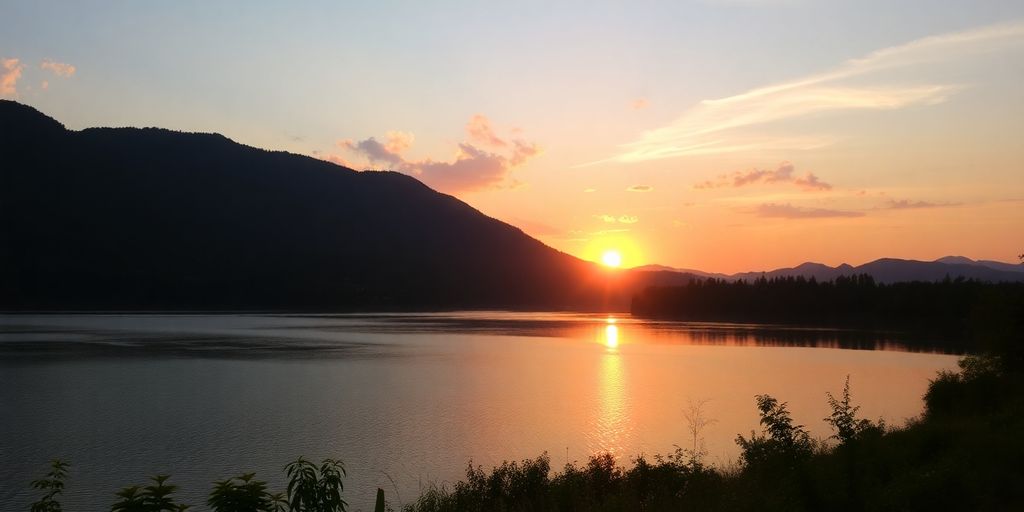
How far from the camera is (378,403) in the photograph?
117 feet

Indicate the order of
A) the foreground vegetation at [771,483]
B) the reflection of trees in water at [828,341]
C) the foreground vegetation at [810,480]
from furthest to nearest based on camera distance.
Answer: the reflection of trees in water at [828,341] < the foreground vegetation at [810,480] < the foreground vegetation at [771,483]

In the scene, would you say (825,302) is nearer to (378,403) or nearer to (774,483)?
(378,403)

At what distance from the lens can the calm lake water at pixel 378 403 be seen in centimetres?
2302

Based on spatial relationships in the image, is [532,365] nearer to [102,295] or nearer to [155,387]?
[155,387]

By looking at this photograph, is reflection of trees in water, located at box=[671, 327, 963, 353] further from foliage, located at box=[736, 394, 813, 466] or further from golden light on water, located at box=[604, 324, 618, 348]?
foliage, located at box=[736, 394, 813, 466]

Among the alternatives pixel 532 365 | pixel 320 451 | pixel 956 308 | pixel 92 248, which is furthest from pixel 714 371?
pixel 92 248

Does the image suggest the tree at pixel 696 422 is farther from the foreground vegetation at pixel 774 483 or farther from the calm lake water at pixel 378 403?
the foreground vegetation at pixel 774 483

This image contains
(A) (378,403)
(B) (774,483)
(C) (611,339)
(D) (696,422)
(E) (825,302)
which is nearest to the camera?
(B) (774,483)

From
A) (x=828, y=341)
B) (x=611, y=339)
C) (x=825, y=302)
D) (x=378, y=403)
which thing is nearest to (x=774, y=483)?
(x=378, y=403)

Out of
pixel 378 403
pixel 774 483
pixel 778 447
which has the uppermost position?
pixel 778 447

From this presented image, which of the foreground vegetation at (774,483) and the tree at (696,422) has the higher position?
the foreground vegetation at (774,483)

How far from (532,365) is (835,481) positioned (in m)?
43.2

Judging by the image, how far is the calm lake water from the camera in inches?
906

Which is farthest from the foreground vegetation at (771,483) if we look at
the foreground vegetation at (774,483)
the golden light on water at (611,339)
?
the golden light on water at (611,339)
